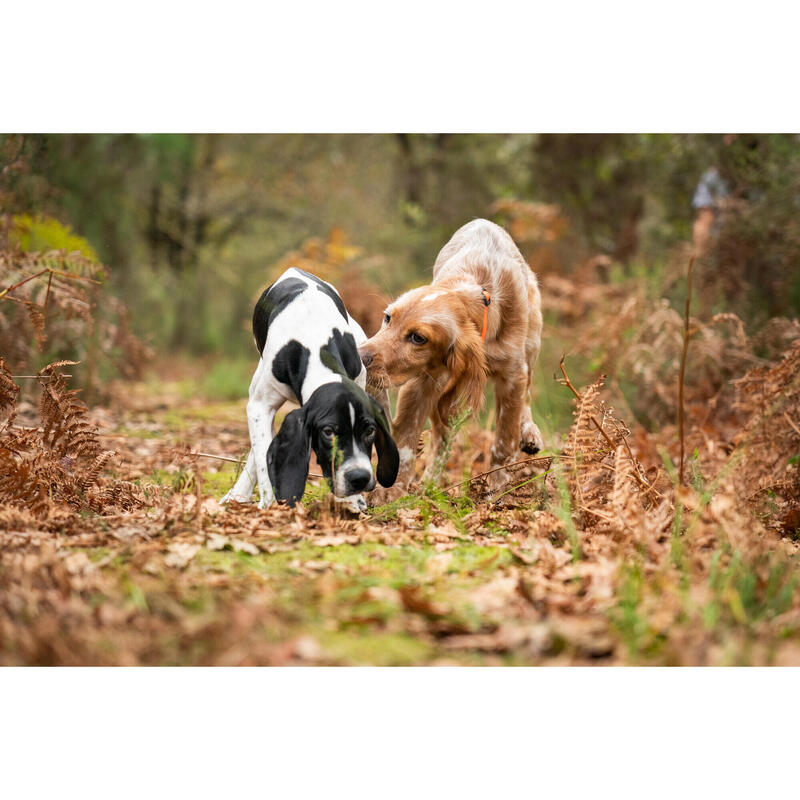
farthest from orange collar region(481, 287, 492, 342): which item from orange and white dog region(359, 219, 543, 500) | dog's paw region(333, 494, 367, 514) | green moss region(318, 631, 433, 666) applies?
green moss region(318, 631, 433, 666)

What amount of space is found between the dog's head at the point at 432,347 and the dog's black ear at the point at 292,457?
2.32 ft

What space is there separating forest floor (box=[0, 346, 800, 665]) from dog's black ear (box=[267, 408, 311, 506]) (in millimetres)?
146

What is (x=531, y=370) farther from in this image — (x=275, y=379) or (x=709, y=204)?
(x=709, y=204)

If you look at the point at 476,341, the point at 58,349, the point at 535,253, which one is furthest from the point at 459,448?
the point at 535,253

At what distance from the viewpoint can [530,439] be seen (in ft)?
18.2

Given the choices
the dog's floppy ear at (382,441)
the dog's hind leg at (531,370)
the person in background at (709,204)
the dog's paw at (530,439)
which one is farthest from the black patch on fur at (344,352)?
the person in background at (709,204)

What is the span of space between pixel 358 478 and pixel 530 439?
6.37ft

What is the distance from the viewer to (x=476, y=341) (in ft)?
15.5

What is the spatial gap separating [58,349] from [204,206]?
1087cm

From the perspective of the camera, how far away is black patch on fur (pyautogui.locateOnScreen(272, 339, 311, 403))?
4.45m

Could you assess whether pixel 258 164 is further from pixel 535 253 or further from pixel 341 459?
pixel 341 459

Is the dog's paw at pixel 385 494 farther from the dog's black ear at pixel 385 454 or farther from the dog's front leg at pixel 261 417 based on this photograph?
the dog's front leg at pixel 261 417

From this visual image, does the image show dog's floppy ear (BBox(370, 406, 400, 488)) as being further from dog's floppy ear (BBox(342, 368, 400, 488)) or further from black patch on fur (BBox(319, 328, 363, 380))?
black patch on fur (BBox(319, 328, 363, 380))

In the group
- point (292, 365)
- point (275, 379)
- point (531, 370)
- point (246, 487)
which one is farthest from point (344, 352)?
point (531, 370)
